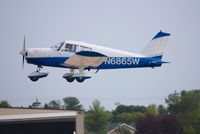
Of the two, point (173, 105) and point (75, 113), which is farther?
point (173, 105)

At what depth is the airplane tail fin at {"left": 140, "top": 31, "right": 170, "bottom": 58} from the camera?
48938mm

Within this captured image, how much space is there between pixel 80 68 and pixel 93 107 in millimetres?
34442

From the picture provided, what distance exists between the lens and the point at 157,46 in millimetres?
49312

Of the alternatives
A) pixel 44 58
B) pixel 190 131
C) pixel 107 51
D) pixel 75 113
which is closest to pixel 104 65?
pixel 107 51

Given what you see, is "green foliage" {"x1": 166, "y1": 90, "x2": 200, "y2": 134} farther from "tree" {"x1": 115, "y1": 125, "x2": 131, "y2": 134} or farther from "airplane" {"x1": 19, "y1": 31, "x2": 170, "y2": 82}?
"airplane" {"x1": 19, "y1": 31, "x2": 170, "y2": 82}

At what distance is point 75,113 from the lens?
40.2 m

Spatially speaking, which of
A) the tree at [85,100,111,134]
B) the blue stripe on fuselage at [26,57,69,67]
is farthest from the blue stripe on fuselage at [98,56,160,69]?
the tree at [85,100,111,134]

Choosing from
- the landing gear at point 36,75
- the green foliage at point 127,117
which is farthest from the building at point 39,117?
the green foliage at point 127,117

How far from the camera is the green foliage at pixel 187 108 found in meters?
74.1

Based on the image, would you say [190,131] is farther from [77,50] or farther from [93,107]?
[77,50]

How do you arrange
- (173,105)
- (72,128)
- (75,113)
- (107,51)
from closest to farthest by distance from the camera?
(75,113), (72,128), (107,51), (173,105)

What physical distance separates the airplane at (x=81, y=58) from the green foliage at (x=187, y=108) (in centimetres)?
2512

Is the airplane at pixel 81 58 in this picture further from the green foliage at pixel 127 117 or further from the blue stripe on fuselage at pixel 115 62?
the green foliage at pixel 127 117

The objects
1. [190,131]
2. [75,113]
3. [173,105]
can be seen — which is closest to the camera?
[75,113]
